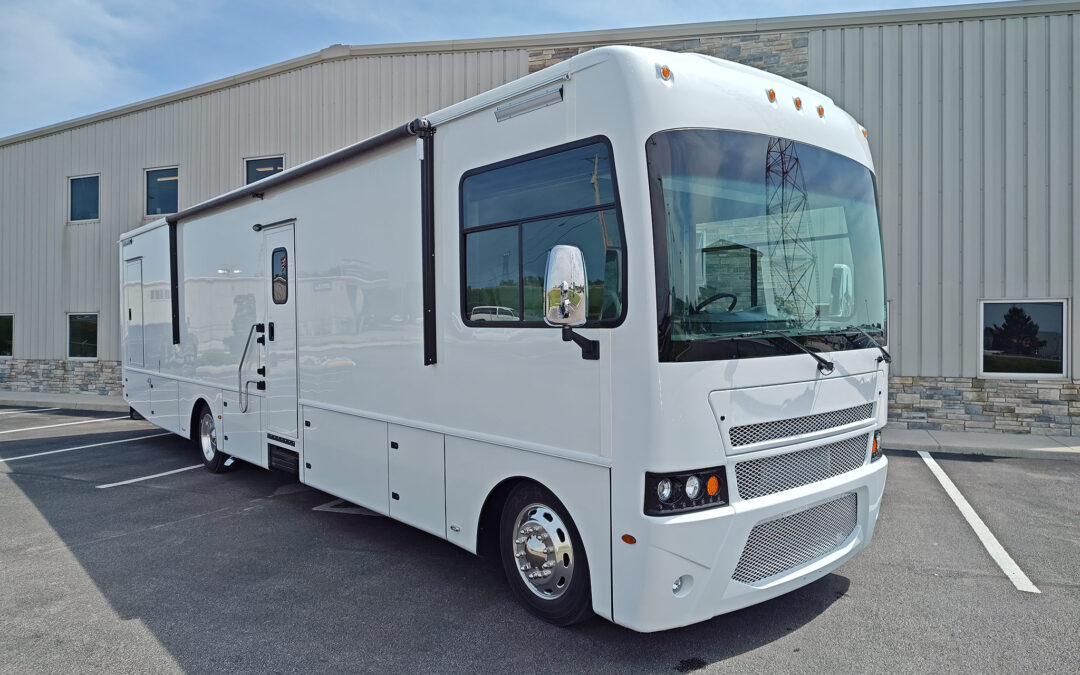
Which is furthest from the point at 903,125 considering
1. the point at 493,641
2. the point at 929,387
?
the point at 493,641

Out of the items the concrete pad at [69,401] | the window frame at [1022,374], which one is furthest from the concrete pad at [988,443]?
the concrete pad at [69,401]

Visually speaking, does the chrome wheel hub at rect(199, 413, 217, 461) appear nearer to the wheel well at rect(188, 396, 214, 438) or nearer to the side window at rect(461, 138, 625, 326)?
the wheel well at rect(188, 396, 214, 438)

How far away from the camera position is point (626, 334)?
3.37 m

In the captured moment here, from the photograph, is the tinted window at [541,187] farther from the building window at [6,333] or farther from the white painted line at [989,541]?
the building window at [6,333]

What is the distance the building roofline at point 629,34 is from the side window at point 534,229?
28.0 ft

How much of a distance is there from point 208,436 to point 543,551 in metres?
5.54

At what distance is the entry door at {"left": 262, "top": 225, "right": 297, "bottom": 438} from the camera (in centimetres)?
620

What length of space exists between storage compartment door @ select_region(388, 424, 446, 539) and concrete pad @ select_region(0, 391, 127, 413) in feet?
38.4

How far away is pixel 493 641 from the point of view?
12.5 feet

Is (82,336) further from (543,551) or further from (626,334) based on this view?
(626,334)

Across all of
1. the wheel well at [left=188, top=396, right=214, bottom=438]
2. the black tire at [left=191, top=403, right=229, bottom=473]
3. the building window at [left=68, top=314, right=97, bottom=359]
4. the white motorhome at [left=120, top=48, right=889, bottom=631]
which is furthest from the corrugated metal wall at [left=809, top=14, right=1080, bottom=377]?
the building window at [left=68, top=314, right=97, bottom=359]

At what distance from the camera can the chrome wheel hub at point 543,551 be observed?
3.80 meters

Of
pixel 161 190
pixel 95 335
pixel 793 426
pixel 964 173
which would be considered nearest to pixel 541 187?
pixel 793 426

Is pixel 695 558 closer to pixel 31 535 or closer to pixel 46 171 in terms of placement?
pixel 31 535
